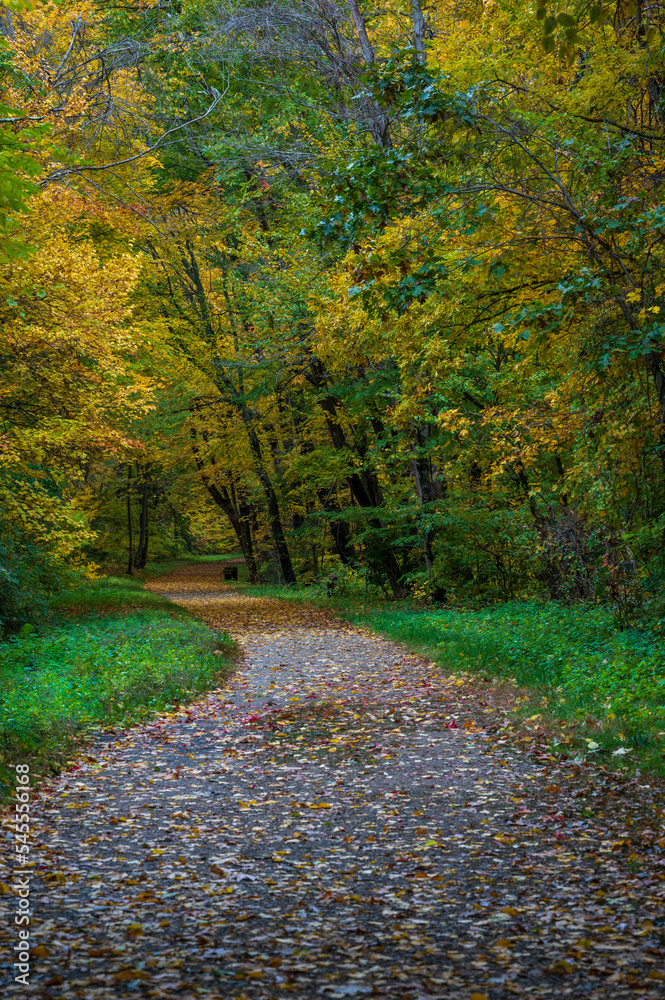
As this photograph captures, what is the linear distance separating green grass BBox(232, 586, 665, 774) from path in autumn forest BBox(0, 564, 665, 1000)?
1.67 ft

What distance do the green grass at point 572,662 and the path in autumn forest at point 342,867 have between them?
0.51 meters

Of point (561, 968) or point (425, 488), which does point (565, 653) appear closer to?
point (561, 968)

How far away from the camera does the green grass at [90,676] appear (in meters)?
7.36

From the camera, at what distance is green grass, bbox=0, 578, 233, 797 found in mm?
7359

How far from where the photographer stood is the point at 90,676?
1041cm

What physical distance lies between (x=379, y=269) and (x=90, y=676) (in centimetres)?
610

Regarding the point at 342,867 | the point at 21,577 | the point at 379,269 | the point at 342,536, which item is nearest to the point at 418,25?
the point at 379,269

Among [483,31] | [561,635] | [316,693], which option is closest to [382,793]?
[316,693]

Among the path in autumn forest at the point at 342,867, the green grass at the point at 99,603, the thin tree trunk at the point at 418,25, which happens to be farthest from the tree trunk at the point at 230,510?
the path in autumn forest at the point at 342,867

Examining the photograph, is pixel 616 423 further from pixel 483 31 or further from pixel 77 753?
pixel 77 753

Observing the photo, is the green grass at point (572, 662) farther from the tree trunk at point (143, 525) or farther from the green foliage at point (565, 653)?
the tree trunk at point (143, 525)

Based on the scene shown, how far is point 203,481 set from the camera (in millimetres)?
32719

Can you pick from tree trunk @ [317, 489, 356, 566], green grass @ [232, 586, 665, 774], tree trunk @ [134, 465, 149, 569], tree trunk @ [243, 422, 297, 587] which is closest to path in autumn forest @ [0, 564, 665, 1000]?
green grass @ [232, 586, 665, 774]

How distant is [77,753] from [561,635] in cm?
644
